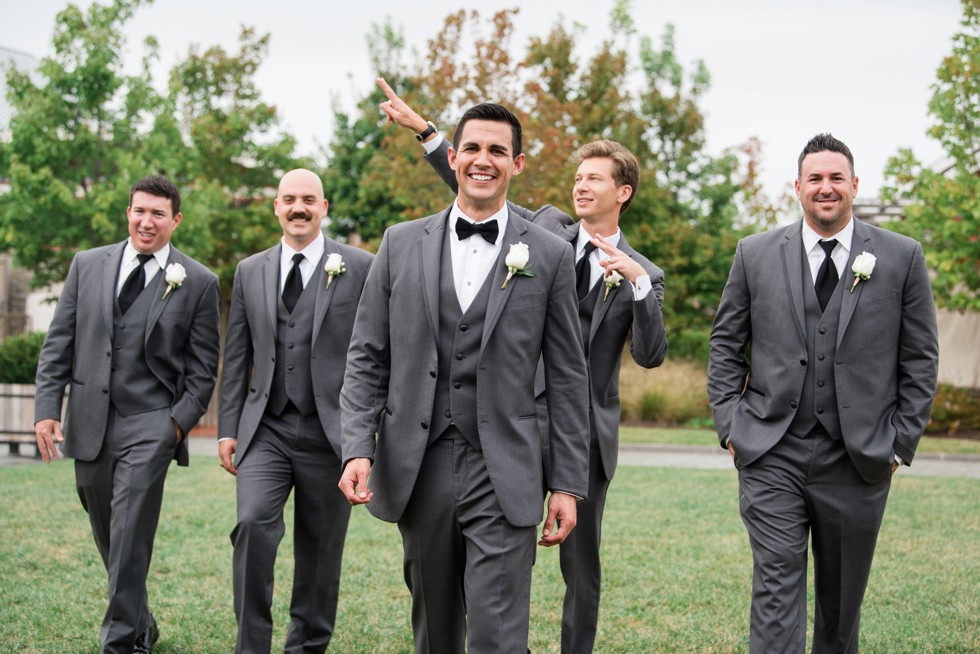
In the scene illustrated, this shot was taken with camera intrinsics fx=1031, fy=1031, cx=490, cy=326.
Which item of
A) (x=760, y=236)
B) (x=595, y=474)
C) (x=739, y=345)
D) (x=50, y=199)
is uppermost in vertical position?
(x=50, y=199)

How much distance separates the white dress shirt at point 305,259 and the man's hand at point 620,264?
6.30 ft

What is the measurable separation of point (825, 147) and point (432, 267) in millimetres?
2230

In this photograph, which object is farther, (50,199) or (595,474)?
(50,199)

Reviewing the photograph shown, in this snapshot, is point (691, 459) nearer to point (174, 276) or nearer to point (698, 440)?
point (698, 440)

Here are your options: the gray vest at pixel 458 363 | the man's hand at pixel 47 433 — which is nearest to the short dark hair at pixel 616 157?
the gray vest at pixel 458 363

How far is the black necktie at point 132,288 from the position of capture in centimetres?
623

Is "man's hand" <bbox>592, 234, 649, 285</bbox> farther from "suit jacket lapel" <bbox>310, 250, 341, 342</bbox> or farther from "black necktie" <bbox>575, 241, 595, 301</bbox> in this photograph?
"suit jacket lapel" <bbox>310, 250, 341, 342</bbox>

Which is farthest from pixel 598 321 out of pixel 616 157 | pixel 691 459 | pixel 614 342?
pixel 691 459

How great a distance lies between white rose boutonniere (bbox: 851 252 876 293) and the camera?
16.3ft

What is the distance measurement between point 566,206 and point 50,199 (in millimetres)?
10401

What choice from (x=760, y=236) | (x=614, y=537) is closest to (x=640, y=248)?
(x=614, y=537)

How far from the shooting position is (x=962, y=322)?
29391 millimetres

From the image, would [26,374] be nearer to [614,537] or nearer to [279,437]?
[614,537]

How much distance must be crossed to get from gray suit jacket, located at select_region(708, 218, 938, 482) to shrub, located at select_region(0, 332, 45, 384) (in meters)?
17.1
